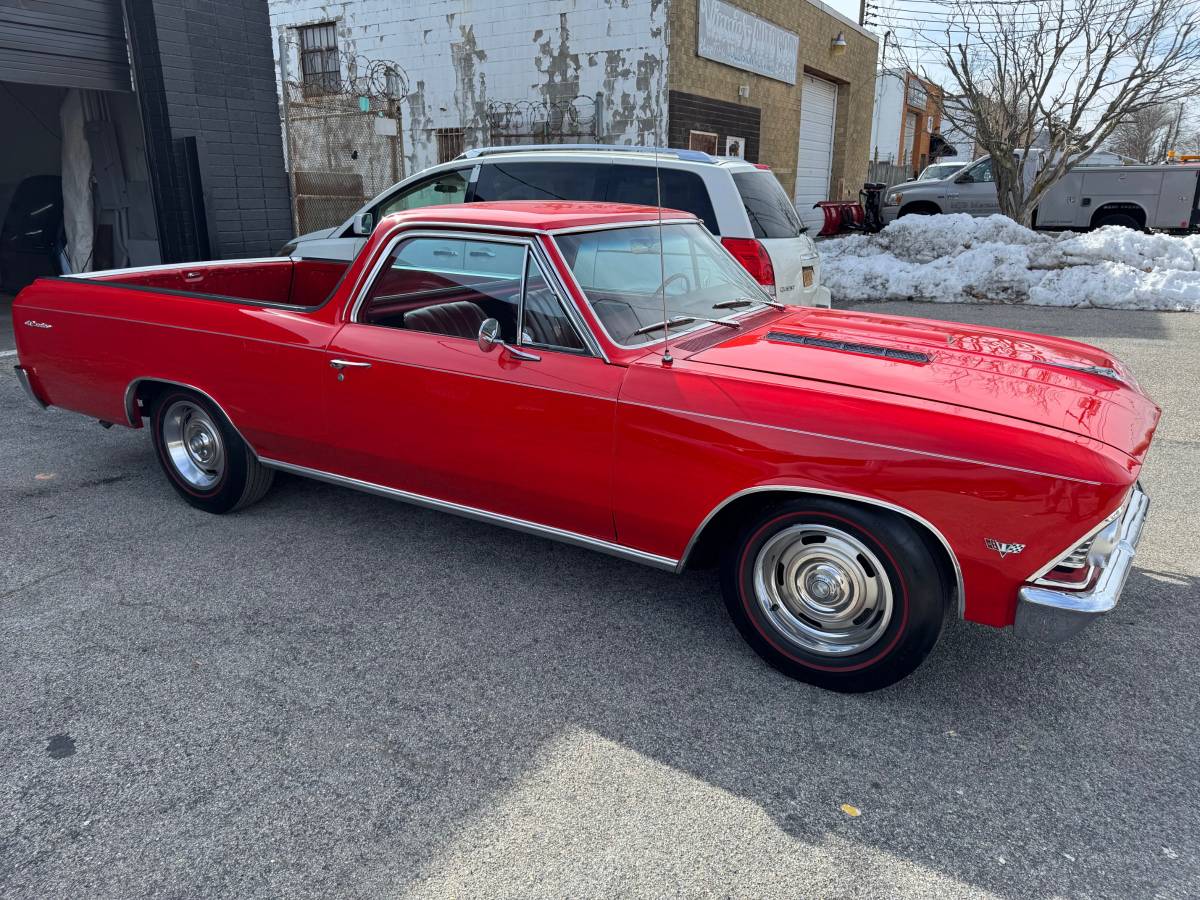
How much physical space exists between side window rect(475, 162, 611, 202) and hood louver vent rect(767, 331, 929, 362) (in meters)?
4.36

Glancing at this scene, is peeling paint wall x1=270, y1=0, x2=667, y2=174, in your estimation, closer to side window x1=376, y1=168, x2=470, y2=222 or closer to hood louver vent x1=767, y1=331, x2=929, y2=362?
side window x1=376, y1=168, x2=470, y2=222

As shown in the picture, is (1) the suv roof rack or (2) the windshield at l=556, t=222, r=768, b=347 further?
(1) the suv roof rack

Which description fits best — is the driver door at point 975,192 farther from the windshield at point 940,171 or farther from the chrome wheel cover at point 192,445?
the chrome wheel cover at point 192,445

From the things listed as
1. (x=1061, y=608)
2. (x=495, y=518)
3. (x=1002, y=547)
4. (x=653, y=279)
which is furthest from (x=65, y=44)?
(x=1061, y=608)

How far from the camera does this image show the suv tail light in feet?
22.2

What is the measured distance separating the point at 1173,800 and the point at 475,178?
7.13 m

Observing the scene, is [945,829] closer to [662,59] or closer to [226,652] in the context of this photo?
[226,652]

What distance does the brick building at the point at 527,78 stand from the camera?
14.1 meters

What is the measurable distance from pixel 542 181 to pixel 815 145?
15.0 meters

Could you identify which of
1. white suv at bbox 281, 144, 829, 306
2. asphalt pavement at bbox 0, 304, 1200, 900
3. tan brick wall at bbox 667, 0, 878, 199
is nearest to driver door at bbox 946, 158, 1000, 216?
tan brick wall at bbox 667, 0, 878, 199

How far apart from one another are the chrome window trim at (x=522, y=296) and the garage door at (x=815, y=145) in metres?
17.2

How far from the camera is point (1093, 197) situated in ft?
58.3

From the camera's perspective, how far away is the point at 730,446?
3.06 m

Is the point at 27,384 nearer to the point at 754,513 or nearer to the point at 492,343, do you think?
the point at 492,343
